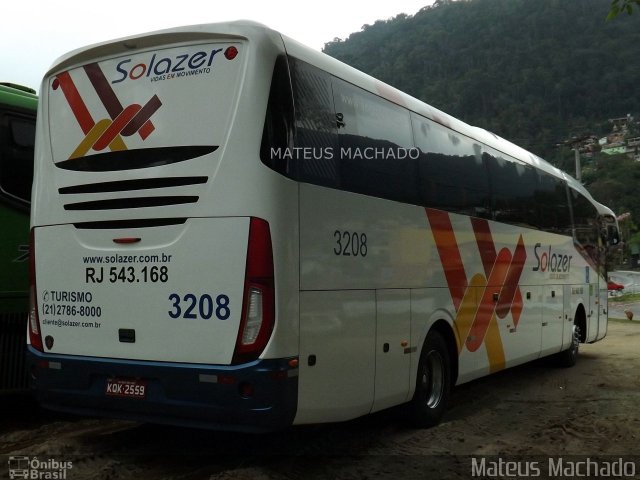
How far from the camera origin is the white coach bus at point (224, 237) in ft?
15.8

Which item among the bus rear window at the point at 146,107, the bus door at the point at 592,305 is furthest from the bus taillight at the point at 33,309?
the bus door at the point at 592,305

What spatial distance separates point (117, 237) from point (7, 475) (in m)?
1.89

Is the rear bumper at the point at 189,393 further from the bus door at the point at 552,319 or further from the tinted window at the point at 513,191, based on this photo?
the bus door at the point at 552,319

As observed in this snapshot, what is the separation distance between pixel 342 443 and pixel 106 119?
3.41 metres

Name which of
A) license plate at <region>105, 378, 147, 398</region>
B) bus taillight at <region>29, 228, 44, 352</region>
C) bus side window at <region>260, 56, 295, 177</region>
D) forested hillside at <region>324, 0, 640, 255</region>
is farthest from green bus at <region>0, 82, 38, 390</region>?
forested hillside at <region>324, 0, 640, 255</region>

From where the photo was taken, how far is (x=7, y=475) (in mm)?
5070

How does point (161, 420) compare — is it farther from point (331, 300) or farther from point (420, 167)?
point (420, 167)

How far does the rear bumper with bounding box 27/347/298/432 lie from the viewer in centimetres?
471

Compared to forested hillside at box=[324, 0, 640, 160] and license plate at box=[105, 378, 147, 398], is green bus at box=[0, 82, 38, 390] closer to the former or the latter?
license plate at box=[105, 378, 147, 398]

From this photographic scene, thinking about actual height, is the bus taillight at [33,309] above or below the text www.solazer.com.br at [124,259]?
below

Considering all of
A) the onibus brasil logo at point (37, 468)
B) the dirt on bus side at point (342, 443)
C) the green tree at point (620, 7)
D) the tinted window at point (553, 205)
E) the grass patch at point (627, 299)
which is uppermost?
the green tree at point (620, 7)

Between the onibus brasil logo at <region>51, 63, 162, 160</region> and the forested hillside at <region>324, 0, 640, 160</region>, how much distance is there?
79184 mm

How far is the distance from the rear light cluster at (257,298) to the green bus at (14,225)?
3115 mm

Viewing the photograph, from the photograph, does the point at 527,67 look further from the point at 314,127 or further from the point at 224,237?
the point at 224,237
